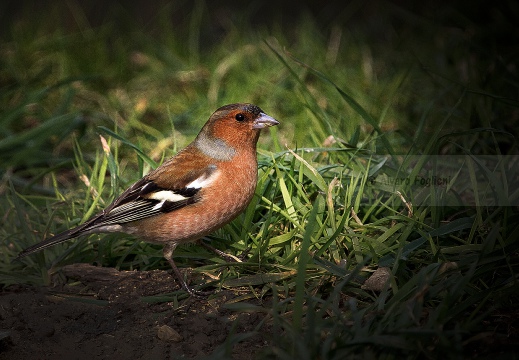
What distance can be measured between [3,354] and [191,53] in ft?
14.3

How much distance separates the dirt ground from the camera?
3.23 metres

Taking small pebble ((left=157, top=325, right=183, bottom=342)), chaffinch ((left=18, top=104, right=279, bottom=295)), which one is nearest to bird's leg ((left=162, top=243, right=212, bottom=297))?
chaffinch ((left=18, top=104, right=279, bottom=295))

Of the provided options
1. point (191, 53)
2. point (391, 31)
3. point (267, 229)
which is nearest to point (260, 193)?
point (267, 229)

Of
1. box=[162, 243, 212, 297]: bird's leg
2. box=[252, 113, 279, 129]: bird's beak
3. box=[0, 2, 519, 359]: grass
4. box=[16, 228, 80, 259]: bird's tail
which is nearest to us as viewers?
box=[0, 2, 519, 359]: grass

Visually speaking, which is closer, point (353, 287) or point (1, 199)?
point (353, 287)

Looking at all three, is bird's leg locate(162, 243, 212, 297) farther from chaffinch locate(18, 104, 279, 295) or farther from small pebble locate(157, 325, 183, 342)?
small pebble locate(157, 325, 183, 342)

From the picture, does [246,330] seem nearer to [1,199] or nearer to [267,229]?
[267,229]

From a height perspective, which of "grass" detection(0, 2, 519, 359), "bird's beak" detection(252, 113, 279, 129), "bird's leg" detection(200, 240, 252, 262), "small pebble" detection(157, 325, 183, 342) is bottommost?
"bird's leg" detection(200, 240, 252, 262)

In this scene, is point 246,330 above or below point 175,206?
below

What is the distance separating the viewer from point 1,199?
4.78 metres

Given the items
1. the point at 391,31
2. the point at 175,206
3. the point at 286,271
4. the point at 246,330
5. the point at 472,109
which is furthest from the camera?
the point at 391,31

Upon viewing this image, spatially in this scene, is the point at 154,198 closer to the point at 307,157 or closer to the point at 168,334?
the point at 168,334

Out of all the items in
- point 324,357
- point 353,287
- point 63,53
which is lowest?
point 353,287

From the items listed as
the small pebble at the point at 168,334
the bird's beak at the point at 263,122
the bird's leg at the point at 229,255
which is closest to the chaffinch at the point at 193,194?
the bird's beak at the point at 263,122
